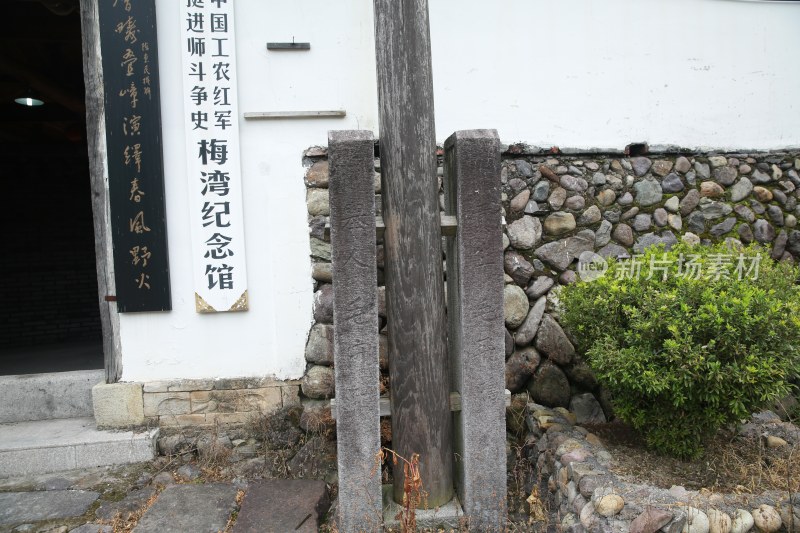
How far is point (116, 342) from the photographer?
12.5ft

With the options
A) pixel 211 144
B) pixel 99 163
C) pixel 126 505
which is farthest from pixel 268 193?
pixel 126 505

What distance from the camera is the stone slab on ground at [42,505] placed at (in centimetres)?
308

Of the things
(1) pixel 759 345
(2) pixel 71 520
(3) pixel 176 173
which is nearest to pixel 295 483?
(2) pixel 71 520

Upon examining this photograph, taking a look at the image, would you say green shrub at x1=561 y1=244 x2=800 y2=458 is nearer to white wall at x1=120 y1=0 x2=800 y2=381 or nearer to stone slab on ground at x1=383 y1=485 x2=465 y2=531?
stone slab on ground at x1=383 y1=485 x2=465 y2=531

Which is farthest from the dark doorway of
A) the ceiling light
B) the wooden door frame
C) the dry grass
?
the dry grass

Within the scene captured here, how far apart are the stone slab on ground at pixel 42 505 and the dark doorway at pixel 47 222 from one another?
3.35 metres

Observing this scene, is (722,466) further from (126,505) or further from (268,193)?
(126,505)

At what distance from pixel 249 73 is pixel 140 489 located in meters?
3.03

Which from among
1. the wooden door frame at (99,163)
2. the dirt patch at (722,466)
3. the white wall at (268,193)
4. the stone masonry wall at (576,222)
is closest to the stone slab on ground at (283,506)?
the stone masonry wall at (576,222)

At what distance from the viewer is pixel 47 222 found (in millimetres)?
7949

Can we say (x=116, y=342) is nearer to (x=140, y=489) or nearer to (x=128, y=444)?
(x=128, y=444)

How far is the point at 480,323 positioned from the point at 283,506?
161 centimetres

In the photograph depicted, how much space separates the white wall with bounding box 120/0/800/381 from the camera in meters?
3.79

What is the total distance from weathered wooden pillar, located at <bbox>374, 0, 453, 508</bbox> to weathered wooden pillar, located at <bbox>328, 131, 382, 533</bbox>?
196 millimetres
